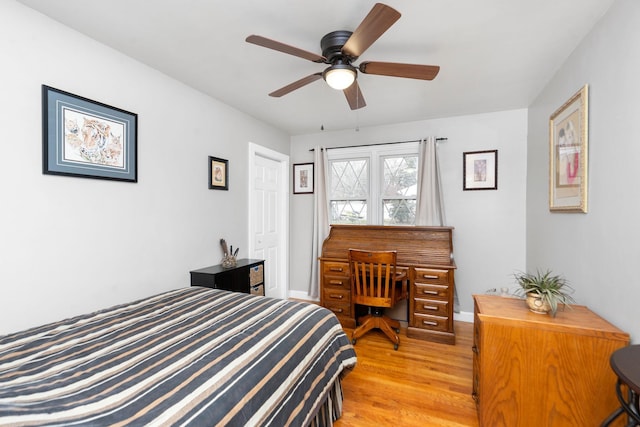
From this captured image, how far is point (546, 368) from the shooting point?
1569mm

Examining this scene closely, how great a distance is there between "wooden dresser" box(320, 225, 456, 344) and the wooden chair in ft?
0.67

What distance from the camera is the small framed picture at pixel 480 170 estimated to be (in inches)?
133

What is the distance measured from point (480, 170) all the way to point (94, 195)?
3781 mm

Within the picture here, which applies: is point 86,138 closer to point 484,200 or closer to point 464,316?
point 484,200

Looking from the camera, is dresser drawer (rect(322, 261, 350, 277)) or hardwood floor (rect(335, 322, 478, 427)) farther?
dresser drawer (rect(322, 261, 350, 277))

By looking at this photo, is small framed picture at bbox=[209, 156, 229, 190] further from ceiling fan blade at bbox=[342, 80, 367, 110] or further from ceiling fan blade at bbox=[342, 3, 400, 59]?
ceiling fan blade at bbox=[342, 3, 400, 59]

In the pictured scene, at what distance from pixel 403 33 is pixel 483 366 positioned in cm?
213

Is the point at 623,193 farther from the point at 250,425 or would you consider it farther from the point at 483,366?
the point at 250,425

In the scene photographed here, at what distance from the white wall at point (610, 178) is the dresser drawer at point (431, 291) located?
3.30 feet

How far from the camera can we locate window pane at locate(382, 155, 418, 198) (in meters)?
3.77

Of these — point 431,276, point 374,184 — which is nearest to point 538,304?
point 431,276

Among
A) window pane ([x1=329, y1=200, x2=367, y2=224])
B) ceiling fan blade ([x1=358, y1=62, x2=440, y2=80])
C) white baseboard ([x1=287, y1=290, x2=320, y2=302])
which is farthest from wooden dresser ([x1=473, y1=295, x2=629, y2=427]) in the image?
white baseboard ([x1=287, y1=290, x2=320, y2=302])

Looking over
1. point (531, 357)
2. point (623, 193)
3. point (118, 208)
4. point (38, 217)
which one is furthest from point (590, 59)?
point (38, 217)

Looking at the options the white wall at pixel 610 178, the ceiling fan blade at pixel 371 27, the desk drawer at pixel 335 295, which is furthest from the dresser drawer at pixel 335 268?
the ceiling fan blade at pixel 371 27
